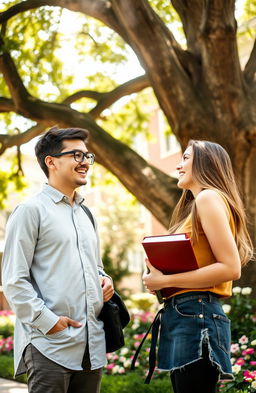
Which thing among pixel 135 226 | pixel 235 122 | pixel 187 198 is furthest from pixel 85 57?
pixel 135 226

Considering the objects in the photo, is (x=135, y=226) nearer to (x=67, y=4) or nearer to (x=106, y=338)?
(x=67, y=4)

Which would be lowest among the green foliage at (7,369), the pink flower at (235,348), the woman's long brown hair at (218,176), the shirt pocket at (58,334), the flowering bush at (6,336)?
the flowering bush at (6,336)

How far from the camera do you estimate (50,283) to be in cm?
310

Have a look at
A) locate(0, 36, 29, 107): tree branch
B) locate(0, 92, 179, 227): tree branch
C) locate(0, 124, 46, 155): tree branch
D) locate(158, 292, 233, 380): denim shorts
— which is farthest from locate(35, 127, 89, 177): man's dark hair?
locate(0, 124, 46, 155): tree branch

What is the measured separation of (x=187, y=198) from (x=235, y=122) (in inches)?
171

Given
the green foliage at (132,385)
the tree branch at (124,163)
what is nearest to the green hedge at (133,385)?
the green foliage at (132,385)

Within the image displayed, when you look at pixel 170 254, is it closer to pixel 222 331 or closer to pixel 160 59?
pixel 222 331

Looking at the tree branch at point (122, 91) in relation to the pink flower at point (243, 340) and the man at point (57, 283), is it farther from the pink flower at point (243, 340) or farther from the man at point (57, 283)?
the man at point (57, 283)

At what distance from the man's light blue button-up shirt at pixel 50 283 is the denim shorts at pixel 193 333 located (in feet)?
1.52

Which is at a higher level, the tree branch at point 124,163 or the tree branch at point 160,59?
the tree branch at point 160,59

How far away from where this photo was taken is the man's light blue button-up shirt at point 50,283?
9.83ft

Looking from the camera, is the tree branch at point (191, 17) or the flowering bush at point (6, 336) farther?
the flowering bush at point (6, 336)

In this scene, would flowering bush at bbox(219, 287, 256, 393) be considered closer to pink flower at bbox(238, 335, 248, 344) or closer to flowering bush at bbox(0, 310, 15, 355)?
pink flower at bbox(238, 335, 248, 344)

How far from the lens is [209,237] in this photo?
114 inches
